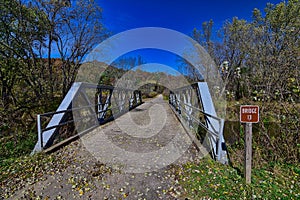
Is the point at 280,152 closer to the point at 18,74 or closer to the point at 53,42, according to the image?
the point at 18,74

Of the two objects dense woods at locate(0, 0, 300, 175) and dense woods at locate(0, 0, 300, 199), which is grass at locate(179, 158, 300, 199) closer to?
dense woods at locate(0, 0, 300, 199)

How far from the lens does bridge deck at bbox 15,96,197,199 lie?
2062mm

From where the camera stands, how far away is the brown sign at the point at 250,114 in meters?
2.17

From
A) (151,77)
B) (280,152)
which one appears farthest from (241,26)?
(151,77)

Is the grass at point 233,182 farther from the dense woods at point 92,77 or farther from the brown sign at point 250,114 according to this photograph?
the brown sign at point 250,114

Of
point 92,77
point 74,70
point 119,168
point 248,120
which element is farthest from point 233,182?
point 92,77

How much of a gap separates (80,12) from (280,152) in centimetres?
853

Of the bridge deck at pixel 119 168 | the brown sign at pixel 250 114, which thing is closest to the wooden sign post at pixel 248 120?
the brown sign at pixel 250 114

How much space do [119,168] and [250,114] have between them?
202 centimetres

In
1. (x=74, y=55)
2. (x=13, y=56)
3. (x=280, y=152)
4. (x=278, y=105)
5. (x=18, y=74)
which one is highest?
(x=74, y=55)

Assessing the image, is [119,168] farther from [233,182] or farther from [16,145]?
[16,145]

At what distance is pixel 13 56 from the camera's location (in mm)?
5094

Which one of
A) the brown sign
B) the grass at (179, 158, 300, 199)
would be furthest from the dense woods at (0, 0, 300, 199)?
the brown sign

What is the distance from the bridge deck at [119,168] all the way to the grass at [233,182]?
0.82ft
